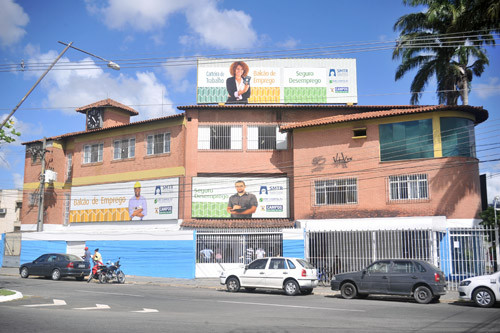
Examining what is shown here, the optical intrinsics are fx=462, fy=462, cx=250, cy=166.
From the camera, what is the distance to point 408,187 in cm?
2531

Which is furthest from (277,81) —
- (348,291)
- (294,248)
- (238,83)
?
(348,291)

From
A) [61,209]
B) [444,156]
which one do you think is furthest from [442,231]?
[61,209]

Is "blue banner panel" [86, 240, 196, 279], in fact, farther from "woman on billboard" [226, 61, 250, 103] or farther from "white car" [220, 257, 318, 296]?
"woman on billboard" [226, 61, 250, 103]

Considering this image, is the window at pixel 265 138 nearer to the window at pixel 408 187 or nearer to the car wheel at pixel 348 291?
the window at pixel 408 187

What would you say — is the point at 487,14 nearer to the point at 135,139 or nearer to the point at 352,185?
the point at 352,185

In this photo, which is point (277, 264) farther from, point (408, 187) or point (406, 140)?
point (406, 140)

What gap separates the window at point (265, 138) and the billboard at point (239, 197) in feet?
6.98

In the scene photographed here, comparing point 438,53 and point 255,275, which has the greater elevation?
point 438,53

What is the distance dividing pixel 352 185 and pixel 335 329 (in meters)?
17.7

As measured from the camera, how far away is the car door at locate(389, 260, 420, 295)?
15703 millimetres

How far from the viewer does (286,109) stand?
30562mm

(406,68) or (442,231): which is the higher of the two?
(406,68)

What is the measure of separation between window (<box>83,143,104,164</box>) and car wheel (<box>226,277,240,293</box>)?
19.2 meters

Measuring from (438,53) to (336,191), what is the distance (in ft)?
40.7
